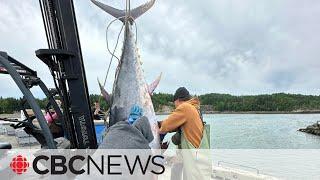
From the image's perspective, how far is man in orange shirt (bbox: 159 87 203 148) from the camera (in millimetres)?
3801

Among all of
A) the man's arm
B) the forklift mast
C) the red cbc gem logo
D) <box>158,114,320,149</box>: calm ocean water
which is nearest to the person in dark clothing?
the man's arm

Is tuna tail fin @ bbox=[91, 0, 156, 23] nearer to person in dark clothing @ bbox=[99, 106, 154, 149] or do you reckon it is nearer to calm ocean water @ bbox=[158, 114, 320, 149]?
person in dark clothing @ bbox=[99, 106, 154, 149]

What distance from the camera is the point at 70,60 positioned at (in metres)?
3.82

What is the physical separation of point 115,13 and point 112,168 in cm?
254

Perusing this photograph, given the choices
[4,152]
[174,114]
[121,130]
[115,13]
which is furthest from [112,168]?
[4,152]

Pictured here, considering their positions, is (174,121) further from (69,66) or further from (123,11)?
(123,11)

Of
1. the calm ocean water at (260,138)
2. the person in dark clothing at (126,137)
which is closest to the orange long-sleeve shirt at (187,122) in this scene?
the person in dark clothing at (126,137)

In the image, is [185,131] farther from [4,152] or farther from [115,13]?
[4,152]

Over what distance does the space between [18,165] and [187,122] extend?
2683 mm

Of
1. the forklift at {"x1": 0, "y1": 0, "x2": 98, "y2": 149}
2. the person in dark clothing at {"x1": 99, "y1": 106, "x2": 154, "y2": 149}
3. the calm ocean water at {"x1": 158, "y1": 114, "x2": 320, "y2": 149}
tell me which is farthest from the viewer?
the calm ocean water at {"x1": 158, "y1": 114, "x2": 320, "y2": 149}

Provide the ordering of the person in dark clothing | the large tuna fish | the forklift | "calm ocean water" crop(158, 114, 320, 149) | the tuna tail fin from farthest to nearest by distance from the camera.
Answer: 1. "calm ocean water" crop(158, 114, 320, 149)
2. the tuna tail fin
3. the forklift
4. the large tuna fish
5. the person in dark clothing

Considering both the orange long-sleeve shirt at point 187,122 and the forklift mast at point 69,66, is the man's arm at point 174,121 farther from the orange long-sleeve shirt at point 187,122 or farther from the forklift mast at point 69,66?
the forklift mast at point 69,66

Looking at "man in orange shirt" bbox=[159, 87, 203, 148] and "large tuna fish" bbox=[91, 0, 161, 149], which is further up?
"large tuna fish" bbox=[91, 0, 161, 149]

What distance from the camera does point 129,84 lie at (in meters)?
3.92
